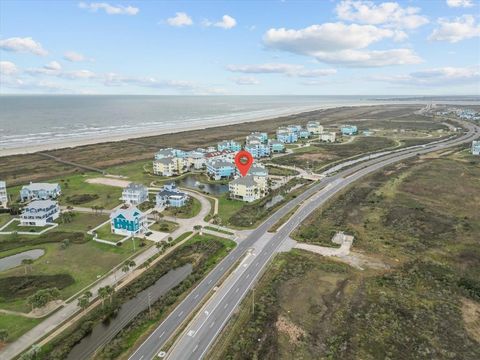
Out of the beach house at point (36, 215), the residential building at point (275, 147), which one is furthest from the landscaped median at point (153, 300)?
the residential building at point (275, 147)

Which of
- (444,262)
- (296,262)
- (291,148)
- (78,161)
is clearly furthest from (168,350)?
(291,148)

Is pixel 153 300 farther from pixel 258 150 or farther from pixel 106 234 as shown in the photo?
pixel 258 150

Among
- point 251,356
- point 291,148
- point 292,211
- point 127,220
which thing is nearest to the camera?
point 251,356

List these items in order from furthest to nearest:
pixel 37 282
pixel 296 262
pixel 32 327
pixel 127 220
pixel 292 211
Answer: pixel 292 211 < pixel 127 220 < pixel 296 262 < pixel 37 282 < pixel 32 327

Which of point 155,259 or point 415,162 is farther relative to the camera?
point 415,162

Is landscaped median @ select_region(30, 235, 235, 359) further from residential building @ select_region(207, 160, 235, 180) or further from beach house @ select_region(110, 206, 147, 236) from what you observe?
residential building @ select_region(207, 160, 235, 180)

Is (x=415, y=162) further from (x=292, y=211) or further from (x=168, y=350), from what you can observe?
(x=168, y=350)

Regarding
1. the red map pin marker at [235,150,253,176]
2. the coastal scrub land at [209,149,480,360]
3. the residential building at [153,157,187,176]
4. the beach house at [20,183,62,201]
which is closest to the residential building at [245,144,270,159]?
the red map pin marker at [235,150,253,176]
